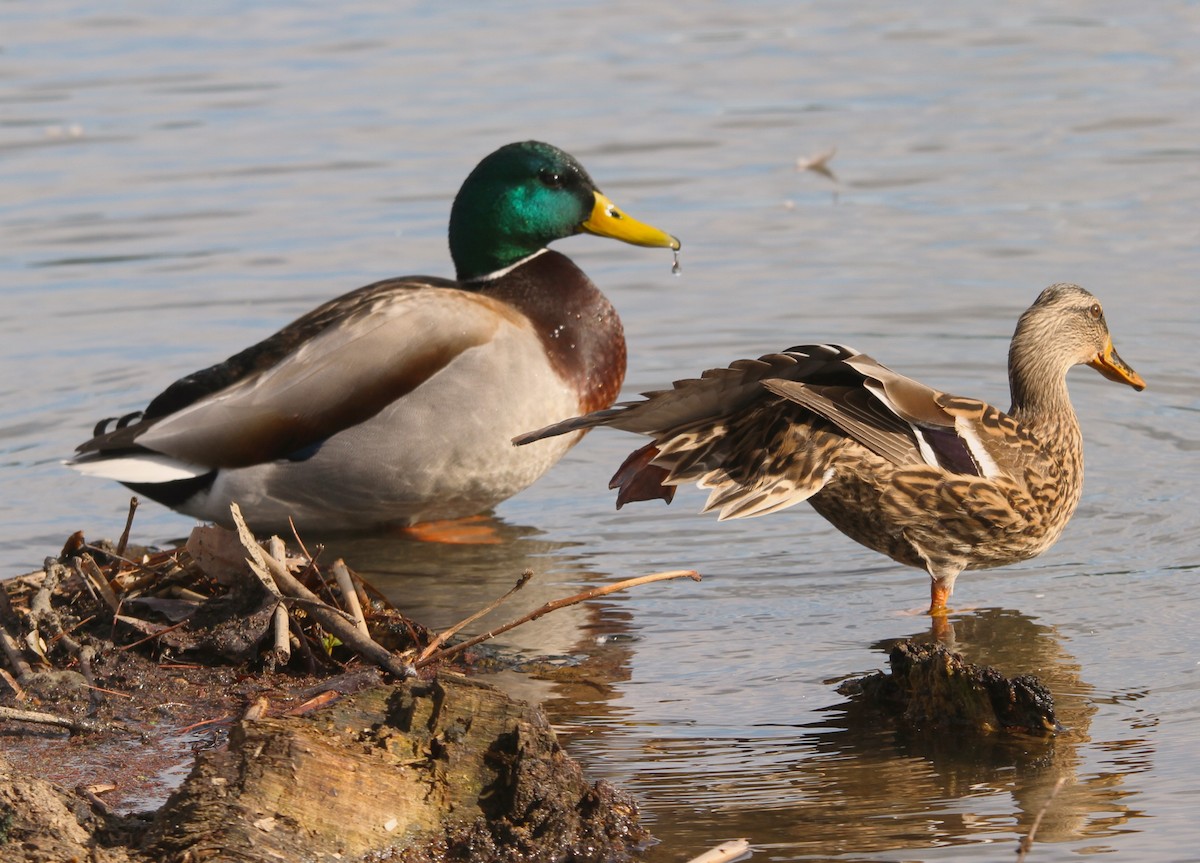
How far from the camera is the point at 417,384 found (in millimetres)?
6195

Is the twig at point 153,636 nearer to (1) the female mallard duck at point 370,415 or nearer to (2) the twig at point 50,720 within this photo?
(2) the twig at point 50,720

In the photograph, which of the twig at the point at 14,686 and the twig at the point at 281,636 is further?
Result: the twig at the point at 281,636

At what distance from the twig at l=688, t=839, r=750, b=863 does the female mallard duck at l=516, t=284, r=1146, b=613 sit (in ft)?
4.53

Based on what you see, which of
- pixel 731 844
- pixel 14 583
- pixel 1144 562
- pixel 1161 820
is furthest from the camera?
pixel 1144 562

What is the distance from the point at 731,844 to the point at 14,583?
7.77 ft

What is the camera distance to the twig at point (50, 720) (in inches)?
157

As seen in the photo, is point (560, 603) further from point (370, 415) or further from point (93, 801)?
point (370, 415)

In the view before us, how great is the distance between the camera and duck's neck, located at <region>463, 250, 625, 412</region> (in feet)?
21.3

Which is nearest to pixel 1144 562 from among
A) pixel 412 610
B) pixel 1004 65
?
pixel 412 610

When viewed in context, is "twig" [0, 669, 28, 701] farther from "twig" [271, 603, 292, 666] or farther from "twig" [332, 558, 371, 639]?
"twig" [332, 558, 371, 639]

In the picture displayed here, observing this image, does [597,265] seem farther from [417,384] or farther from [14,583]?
[14,583]

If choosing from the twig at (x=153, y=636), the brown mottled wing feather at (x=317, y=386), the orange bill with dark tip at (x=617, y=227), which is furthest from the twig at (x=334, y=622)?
the orange bill with dark tip at (x=617, y=227)

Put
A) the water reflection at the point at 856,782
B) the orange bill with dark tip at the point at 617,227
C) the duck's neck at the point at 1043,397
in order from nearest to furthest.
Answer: the water reflection at the point at 856,782 < the duck's neck at the point at 1043,397 < the orange bill with dark tip at the point at 617,227

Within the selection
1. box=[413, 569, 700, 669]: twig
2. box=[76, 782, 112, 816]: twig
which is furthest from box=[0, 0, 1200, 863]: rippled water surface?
box=[76, 782, 112, 816]: twig
